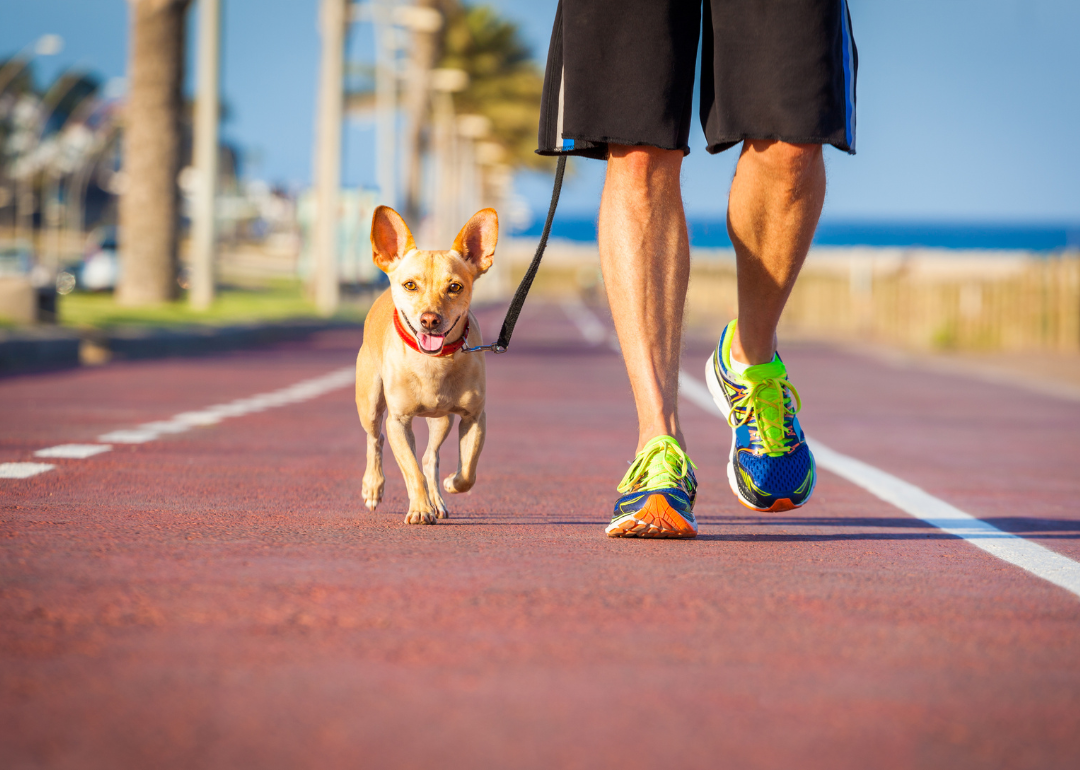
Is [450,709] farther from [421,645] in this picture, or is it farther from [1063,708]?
[1063,708]

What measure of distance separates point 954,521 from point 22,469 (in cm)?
341

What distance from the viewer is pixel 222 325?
23.2m

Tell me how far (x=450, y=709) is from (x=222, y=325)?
69.7 ft

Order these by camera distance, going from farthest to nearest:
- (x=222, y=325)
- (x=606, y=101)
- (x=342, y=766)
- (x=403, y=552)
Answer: (x=222, y=325), (x=606, y=101), (x=403, y=552), (x=342, y=766)

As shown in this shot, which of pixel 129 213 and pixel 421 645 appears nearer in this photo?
pixel 421 645

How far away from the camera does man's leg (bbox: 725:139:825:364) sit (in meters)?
4.70

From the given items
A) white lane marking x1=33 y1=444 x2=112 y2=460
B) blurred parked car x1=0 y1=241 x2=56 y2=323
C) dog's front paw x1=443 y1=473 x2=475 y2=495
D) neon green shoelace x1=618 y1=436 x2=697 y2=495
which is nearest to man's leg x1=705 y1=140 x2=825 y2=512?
neon green shoelace x1=618 y1=436 x2=697 y2=495

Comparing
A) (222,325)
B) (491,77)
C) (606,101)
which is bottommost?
(222,325)

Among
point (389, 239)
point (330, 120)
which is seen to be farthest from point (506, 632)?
point (330, 120)

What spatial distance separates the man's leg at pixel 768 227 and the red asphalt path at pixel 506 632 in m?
0.61

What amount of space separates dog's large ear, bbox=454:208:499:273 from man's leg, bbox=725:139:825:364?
807mm

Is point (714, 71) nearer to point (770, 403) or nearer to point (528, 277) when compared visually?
point (528, 277)

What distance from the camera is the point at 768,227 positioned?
4836mm

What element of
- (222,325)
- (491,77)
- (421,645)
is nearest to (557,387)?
(222,325)
